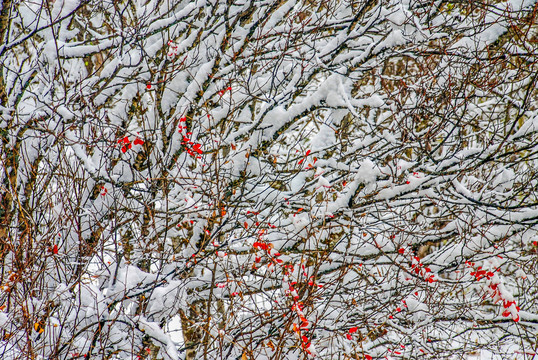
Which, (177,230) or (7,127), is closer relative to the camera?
(7,127)

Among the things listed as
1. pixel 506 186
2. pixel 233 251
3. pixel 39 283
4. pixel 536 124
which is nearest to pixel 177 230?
pixel 233 251

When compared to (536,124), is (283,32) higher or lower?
higher

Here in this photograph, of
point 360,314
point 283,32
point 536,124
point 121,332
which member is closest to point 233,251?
point 121,332

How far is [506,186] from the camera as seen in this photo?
15.4ft

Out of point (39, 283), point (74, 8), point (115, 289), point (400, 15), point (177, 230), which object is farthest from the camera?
point (177, 230)

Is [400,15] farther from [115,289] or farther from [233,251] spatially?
[115,289]

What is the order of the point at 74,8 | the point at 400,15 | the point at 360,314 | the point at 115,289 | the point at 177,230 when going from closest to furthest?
the point at 115,289, the point at 400,15, the point at 74,8, the point at 360,314, the point at 177,230

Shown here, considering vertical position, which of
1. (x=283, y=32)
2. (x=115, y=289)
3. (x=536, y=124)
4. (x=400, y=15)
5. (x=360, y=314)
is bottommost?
(x=360, y=314)

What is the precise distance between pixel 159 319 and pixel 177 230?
1230mm

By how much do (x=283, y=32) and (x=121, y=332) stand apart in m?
3.61

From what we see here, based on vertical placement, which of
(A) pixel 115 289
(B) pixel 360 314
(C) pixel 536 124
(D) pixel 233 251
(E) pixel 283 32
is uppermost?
(E) pixel 283 32

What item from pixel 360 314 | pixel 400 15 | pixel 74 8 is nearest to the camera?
pixel 400 15

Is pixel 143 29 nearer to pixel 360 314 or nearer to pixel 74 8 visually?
pixel 74 8

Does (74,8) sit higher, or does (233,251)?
(74,8)
